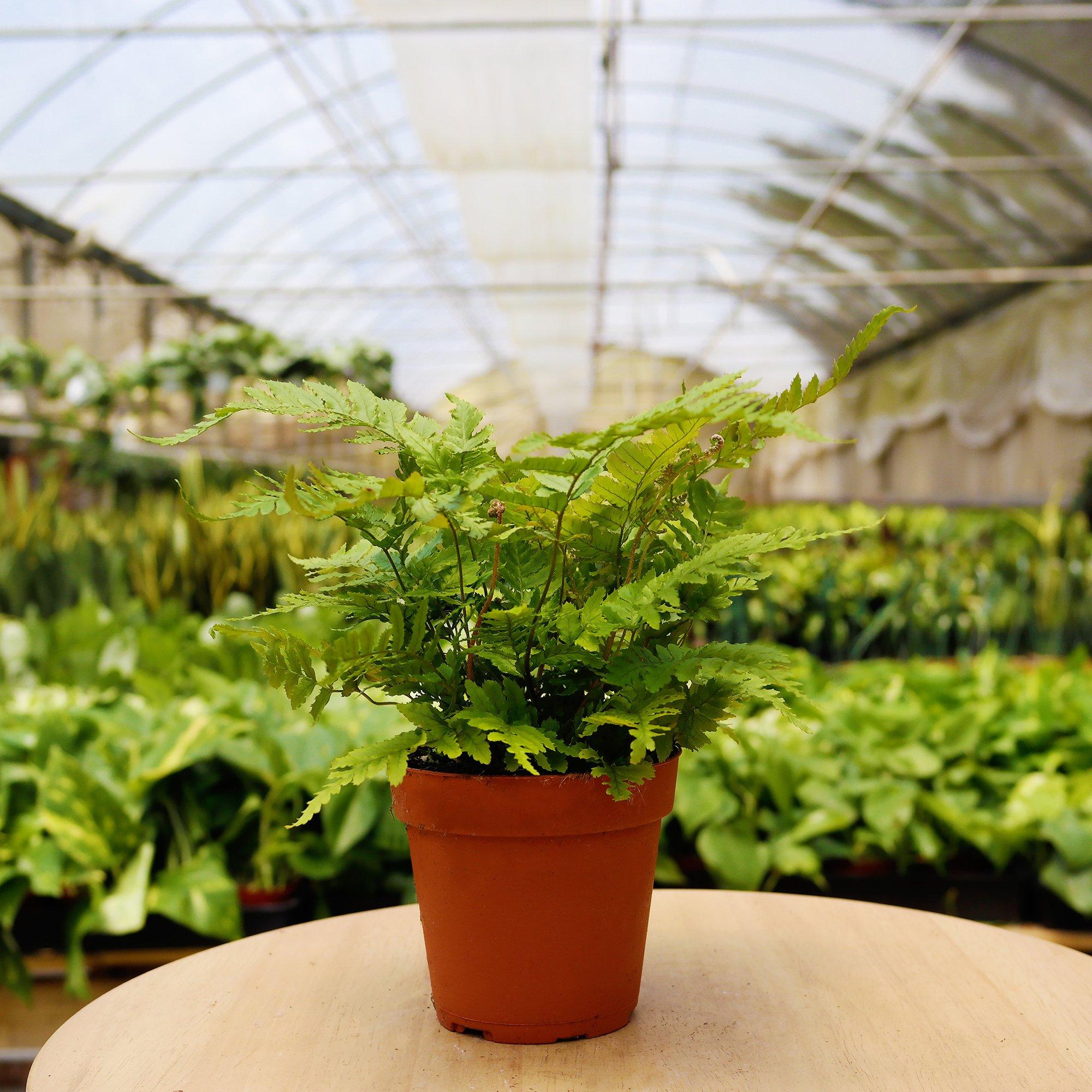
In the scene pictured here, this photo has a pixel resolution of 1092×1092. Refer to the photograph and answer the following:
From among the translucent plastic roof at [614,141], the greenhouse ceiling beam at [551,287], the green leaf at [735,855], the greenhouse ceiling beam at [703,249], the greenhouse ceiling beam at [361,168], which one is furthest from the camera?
the greenhouse ceiling beam at [703,249]

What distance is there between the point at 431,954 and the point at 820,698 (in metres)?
1.61

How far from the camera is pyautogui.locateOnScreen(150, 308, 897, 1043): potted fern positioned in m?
0.70

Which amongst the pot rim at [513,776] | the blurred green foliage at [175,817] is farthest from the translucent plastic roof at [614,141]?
the pot rim at [513,776]

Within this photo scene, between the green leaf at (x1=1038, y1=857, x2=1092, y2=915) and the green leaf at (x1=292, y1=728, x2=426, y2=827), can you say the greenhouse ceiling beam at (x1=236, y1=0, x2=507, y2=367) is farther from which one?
the green leaf at (x1=292, y1=728, x2=426, y2=827)

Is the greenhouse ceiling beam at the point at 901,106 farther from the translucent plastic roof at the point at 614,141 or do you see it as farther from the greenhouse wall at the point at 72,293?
the greenhouse wall at the point at 72,293

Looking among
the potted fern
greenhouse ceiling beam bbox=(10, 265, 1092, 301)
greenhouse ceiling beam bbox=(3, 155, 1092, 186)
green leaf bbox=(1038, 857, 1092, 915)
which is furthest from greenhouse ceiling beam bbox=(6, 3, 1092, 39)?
the potted fern

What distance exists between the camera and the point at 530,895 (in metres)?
0.73

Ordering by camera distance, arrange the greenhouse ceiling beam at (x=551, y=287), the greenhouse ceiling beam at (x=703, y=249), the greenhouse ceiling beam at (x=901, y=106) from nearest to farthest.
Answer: the greenhouse ceiling beam at (x=901, y=106) < the greenhouse ceiling beam at (x=551, y=287) < the greenhouse ceiling beam at (x=703, y=249)

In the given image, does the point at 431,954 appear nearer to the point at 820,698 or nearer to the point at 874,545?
the point at 820,698

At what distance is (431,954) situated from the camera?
777 mm

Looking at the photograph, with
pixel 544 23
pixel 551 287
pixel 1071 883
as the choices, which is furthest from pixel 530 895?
pixel 551 287

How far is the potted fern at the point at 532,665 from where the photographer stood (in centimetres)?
70

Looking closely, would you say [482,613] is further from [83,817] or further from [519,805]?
[83,817]

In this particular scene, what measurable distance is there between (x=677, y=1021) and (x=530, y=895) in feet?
0.52
